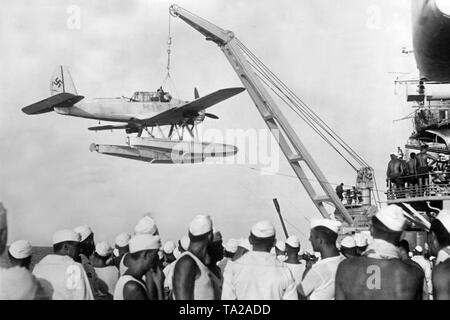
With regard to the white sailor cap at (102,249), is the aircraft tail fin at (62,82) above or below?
above

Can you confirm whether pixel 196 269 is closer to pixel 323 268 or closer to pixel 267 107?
pixel 323 268

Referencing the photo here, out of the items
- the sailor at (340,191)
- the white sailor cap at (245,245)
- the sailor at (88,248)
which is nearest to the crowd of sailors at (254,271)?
the sailor at (88,248)

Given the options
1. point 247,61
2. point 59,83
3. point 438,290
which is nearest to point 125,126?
point 59,83

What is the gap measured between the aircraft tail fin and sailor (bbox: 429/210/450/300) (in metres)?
28.4

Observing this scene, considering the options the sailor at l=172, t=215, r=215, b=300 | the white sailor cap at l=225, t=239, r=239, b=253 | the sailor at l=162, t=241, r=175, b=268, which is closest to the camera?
the sailor at l=172, t=215, r=215, b=300

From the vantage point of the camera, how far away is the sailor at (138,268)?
5695 millimetres

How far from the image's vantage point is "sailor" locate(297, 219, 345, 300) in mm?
6070

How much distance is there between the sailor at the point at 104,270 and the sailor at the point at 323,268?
361 centimetres

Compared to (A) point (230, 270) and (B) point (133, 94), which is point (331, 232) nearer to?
(A) point (230, 270)

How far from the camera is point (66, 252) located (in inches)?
260

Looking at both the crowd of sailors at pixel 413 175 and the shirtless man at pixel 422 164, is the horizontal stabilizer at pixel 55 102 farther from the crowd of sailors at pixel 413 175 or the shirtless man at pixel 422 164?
the shirtless man at pixel 422 164

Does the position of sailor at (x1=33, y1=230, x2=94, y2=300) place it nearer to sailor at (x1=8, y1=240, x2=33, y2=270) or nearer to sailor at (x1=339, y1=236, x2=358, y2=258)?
sailor at (x1=8, y1=240, x2=33, y2=270)

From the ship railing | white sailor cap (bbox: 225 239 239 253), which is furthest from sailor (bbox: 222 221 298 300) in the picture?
the ship railing
